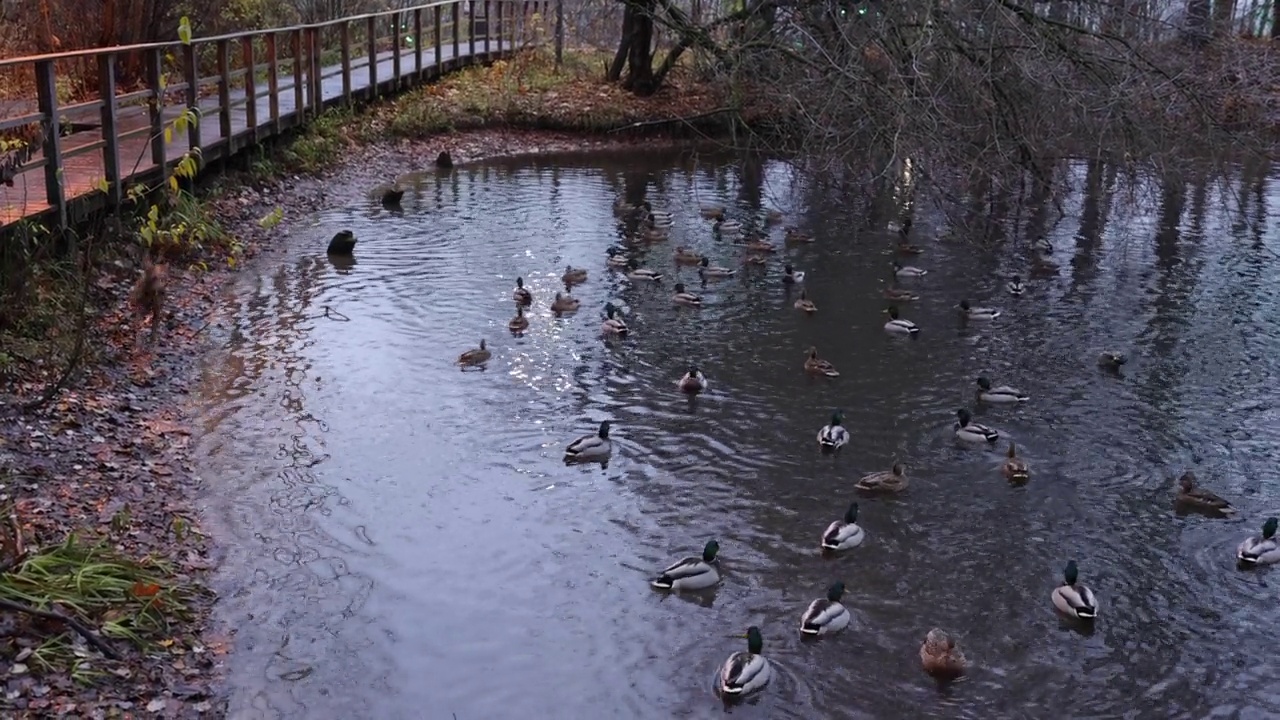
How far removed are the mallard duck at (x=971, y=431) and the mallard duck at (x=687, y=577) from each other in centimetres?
348

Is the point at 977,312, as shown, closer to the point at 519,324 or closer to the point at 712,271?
the point at 712,271

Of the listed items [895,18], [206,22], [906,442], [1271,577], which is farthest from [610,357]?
[206,22]

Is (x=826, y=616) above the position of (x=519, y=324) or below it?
below

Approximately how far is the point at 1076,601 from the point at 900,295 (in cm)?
767

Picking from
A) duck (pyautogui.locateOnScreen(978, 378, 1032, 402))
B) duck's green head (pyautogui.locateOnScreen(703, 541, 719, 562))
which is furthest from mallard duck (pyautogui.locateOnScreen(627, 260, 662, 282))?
duck's green head (pyautogui.locateOnScreen(703, 541, 719, 562))

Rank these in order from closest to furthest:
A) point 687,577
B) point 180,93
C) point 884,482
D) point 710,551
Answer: point 687,577 < point 710,551 < point 884,482 < point 180,93

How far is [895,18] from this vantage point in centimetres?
1123

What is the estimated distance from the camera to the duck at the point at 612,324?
13312mm

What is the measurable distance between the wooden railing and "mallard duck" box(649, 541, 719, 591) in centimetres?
455

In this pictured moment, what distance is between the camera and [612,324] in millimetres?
13375

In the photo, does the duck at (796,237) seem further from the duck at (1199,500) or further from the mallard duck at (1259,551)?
the mallard duck at (1259,551)

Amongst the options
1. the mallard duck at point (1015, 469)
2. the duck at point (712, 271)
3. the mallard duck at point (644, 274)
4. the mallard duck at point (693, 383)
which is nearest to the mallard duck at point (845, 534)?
the mallard duck at point (1015, 469)

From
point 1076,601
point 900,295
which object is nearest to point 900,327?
point 900,295

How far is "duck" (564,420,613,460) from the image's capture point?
32.6ft
